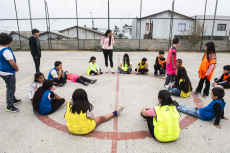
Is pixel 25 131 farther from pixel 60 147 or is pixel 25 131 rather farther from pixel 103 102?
pixel 103 102

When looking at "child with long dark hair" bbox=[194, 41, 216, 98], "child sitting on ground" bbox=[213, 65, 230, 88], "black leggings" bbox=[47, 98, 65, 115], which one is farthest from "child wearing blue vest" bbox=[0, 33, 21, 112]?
"child sitting on ground" bbox=[213, 65, 230, 88]

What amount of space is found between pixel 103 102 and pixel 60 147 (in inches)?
66.0

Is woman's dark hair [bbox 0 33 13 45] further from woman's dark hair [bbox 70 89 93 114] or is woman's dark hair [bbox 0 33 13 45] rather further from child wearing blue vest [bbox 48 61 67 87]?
woman's dark hair [bbox 70 89 93 114]

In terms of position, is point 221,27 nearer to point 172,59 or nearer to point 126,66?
point 126,66

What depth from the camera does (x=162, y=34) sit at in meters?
22.6

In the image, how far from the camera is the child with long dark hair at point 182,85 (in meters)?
4.01

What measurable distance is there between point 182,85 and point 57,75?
12.2 feet

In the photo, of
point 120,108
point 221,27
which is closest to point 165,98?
point 120,108

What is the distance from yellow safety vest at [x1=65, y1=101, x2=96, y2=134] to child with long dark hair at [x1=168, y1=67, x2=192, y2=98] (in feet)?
8.67

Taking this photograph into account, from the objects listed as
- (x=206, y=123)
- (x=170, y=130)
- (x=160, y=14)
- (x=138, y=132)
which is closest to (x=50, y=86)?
(x=138, y=132)

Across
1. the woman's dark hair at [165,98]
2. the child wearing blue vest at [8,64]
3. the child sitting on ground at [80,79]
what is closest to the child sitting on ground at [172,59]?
the woman's dark hair at [165,98]

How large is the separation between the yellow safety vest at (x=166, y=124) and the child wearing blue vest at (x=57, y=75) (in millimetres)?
3540

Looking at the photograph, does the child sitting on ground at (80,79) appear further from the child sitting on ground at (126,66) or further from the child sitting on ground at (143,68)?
the child sitting on ground at (143,68)

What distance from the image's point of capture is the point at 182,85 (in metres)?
4.05
